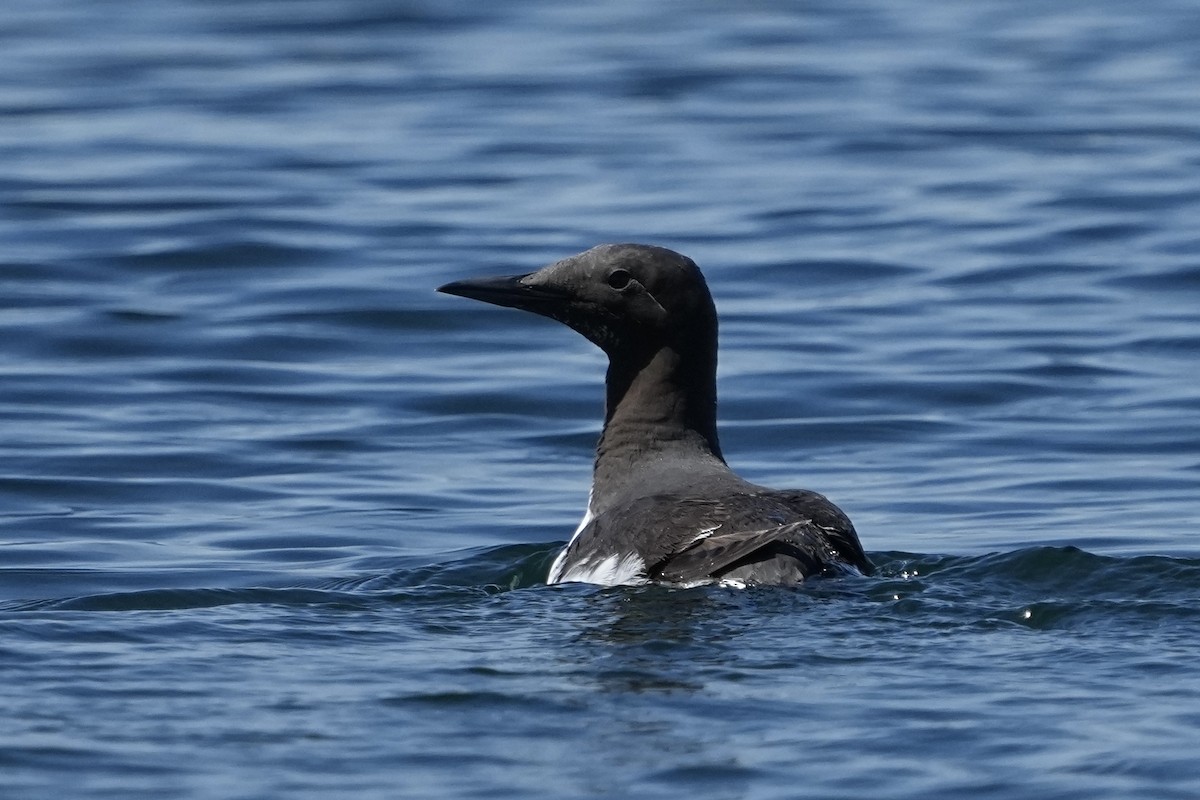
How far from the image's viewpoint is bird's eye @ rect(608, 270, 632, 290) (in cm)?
834

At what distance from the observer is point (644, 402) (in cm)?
856

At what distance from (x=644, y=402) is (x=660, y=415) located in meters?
0.08

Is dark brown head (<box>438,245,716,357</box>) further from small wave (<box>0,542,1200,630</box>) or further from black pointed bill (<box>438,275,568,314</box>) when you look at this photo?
small wave (<box>0,542,1200,630</box>)

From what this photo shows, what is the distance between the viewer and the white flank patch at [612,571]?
24.1 ft

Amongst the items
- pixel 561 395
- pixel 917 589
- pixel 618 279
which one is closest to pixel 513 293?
pixel 618 279

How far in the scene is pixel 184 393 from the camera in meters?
12.3

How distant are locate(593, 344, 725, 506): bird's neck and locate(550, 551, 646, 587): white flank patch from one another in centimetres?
77

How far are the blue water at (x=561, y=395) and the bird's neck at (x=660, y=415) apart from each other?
22.4 inches

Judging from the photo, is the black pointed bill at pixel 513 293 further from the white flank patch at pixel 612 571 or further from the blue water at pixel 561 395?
the white flank patch at pixel 612 571

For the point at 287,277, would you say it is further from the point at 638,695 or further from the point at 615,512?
the point at 638,695

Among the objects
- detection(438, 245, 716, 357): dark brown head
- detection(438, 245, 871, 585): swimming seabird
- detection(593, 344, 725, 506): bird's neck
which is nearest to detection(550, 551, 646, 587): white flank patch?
detection(438, 245, 871, 585): swimming seabird

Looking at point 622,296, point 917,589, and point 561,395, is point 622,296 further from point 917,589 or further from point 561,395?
point 561,395

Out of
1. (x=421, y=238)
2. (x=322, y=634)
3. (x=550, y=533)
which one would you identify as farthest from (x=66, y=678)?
(x=421, y=238)

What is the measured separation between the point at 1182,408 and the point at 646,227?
5114 millimetres
